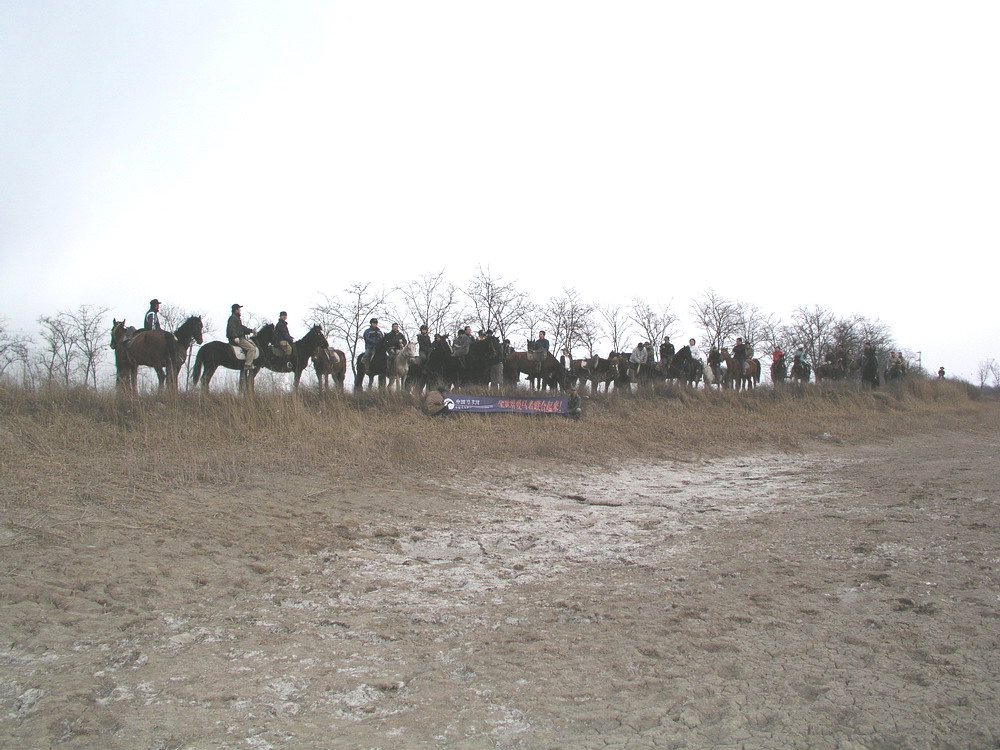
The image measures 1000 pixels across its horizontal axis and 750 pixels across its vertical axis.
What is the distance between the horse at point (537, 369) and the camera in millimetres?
23250

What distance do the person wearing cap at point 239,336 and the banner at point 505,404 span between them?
5.12 m

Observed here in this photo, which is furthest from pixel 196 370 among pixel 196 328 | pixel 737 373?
pixel 737 373

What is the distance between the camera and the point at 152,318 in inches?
639

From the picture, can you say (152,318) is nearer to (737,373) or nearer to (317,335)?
(317,335)

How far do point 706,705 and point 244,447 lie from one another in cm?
982

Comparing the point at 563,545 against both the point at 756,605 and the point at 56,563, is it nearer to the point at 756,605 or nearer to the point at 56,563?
the point at 756,605

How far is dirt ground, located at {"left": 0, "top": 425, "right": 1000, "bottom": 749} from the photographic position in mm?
3852

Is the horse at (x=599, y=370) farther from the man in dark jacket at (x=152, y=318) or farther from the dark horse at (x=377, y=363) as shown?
the man in dark jacket at (x=152, y=318)

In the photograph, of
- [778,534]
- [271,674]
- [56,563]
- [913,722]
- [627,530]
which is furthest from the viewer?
[627,530]

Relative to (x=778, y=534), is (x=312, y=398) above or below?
above

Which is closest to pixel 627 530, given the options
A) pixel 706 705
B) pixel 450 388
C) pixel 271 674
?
pixel 706 705

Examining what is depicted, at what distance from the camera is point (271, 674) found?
452 centimetres

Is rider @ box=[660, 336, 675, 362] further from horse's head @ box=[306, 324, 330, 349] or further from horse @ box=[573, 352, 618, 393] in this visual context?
horse's head @ box=[306, 324, 330, 349]

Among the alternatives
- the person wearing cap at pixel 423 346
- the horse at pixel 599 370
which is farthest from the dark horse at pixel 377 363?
the horse at pixel 599 370
